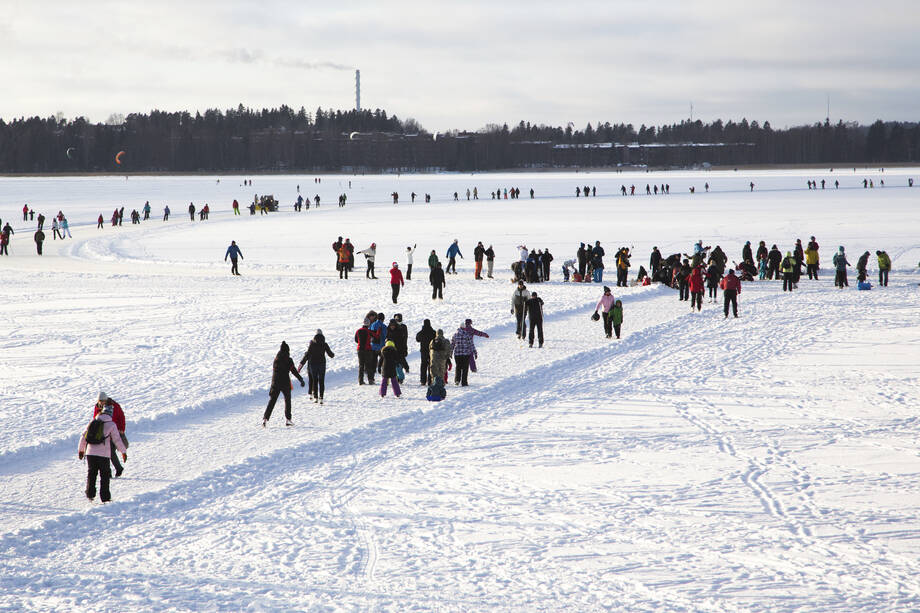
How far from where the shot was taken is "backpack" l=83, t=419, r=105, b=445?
7.32 metres

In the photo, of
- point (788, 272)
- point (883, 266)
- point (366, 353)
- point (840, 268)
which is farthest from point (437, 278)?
point (883, 266)

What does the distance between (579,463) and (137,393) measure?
592 centimetres

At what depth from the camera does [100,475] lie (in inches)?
288

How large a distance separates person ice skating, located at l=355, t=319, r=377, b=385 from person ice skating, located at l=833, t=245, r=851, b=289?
13343 mm

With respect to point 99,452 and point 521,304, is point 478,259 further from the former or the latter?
point 99,452

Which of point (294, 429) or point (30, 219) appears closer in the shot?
point (294, 429)

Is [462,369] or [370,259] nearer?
[462,369]

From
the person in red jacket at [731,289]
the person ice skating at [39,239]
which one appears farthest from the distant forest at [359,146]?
the person in red jacket at [731,289]

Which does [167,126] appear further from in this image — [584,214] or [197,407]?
[197,407]

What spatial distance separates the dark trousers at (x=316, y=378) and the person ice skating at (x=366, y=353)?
811 millimetres

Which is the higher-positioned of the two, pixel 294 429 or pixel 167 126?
pixel 167 126

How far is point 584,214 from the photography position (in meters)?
43.5

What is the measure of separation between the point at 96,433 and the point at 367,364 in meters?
4.62

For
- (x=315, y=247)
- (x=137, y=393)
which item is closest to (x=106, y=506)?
(x=137, y=393)
